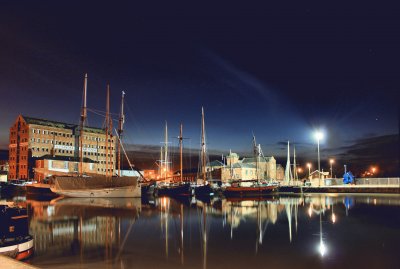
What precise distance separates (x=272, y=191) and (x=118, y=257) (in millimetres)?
66211

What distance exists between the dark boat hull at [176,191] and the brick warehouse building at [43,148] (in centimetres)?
2983

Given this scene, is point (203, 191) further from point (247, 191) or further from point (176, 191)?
point (247, 191)

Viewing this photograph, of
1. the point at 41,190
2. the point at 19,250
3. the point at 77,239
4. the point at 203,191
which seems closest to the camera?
the point at 19,250

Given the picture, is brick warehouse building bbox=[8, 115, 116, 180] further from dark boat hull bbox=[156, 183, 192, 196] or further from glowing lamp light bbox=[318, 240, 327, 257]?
glowing lamp light bbox=[318, 240, 327, 257]

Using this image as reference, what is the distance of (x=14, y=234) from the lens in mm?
14969

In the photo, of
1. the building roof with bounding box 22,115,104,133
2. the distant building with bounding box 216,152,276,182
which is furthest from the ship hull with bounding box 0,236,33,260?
the distant building with bounding box 216,152,276,182

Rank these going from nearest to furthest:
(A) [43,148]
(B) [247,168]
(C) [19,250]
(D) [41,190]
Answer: (C) [19,250] < (D) [41,190] < (A) [43,148] < (B) [247,168]

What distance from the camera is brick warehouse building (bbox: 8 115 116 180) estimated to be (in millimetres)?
A: 106256

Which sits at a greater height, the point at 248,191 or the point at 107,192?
the point at 107,192

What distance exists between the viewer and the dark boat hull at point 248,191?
240 feet

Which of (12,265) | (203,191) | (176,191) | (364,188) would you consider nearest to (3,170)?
(176,191)

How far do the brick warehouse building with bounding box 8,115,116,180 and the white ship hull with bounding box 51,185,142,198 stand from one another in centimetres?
4229

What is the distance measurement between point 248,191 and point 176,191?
1564 cm

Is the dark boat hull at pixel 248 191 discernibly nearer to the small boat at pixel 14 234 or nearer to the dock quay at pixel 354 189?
the dock quay at pixel 354 189
